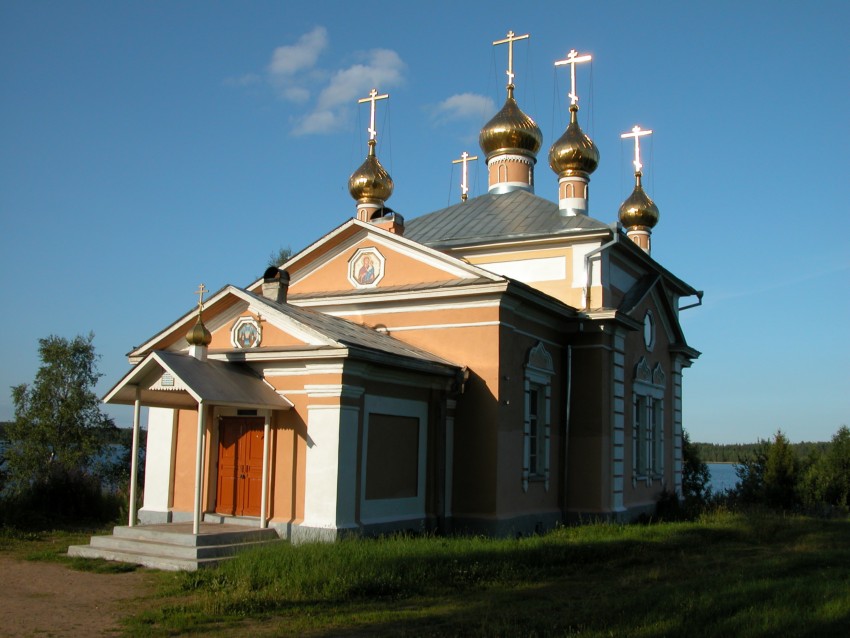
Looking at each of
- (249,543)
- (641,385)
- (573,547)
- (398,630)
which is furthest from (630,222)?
(398,630)

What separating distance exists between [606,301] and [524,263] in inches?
66.4

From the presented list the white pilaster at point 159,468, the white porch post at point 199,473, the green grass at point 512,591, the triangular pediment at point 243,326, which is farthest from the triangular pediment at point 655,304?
the white porch post at point 199,473

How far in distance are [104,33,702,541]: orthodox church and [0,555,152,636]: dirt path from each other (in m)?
1.44

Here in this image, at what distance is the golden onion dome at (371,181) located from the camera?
1998cm

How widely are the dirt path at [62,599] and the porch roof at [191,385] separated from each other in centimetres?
234

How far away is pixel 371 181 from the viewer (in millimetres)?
19953

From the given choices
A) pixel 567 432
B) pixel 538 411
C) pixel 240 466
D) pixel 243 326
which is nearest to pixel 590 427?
pixel 567 432

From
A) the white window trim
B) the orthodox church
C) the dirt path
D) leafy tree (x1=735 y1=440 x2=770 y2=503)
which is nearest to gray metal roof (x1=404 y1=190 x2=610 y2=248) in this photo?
the orthodox church

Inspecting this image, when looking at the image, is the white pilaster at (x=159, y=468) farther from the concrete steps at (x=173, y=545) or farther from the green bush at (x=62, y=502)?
the green bush at (x=62, y=502)

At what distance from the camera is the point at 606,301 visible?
16375 millimetres

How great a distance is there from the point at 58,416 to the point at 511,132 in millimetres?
15117

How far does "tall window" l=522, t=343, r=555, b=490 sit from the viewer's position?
14938mm

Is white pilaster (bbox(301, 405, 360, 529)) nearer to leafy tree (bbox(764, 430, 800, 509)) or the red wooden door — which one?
the red wooden door

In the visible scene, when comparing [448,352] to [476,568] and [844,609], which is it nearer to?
[476,568]
